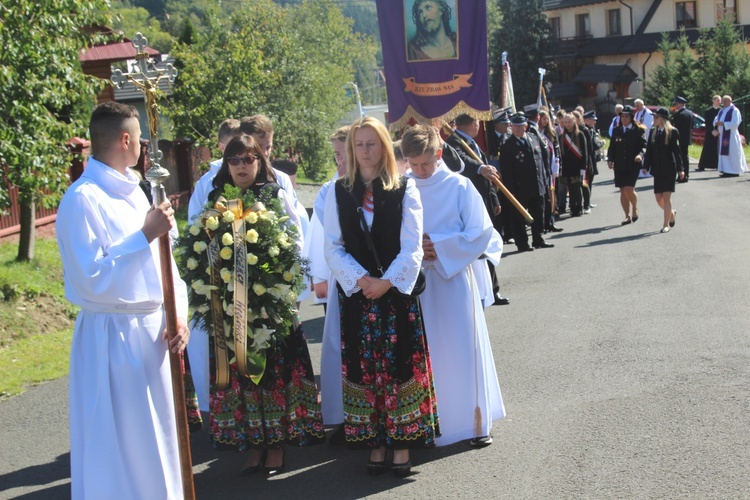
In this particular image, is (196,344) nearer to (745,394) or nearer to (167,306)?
(167,306)

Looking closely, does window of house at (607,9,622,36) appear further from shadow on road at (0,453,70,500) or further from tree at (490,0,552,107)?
shadow on road at (0,453,70,500)

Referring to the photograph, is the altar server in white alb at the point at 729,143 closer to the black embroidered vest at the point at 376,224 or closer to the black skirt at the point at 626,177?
the black skirt at the point at 626,177

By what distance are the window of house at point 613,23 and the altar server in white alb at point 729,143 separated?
145ft

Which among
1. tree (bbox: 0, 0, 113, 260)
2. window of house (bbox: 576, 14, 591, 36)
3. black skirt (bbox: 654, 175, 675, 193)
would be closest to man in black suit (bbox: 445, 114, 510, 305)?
tree (bbox: 0, 0, 113, 260)

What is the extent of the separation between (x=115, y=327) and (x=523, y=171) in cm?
1082

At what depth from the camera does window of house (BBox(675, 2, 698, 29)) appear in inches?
2430

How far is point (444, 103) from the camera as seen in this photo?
10.5 m

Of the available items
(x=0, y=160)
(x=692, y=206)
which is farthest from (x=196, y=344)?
(x=692, y=206)

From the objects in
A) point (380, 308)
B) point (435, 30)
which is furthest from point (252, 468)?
point (435, 30)

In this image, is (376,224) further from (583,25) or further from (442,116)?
(583,25)

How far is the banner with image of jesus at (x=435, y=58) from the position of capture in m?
10.4

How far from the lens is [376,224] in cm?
590

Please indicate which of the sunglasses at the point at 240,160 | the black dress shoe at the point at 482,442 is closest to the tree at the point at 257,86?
the sunglasses at the point at 240,160

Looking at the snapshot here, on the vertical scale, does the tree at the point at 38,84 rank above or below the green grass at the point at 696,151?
above
